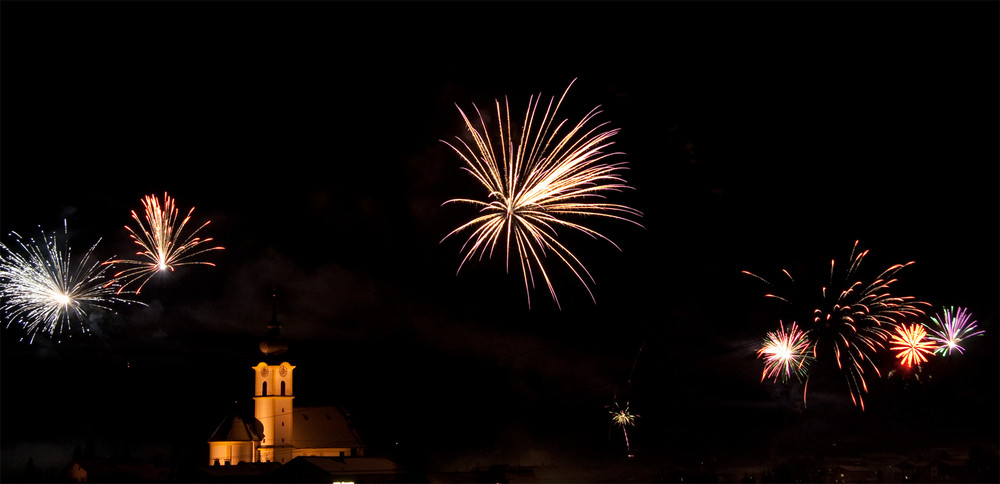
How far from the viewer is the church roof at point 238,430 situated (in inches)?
3573

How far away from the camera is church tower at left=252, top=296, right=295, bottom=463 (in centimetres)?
9075

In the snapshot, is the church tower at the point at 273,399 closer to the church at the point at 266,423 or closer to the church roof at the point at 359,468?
Result: the church at the point at 266,423

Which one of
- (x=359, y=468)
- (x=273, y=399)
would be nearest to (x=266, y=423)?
(x=273, y=399)

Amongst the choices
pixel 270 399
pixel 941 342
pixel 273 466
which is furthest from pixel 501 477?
pixel 941 342

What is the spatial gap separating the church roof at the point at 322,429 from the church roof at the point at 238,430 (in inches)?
220

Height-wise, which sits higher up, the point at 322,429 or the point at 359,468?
the point at 322,429

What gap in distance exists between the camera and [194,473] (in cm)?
7769

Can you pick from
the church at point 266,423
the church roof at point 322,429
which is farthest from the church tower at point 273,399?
the church roof at point 322,429

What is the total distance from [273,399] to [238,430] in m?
4.81

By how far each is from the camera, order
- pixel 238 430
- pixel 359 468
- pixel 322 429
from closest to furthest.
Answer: pixel 359 468 < pixel 238 430 < pixel 322 429

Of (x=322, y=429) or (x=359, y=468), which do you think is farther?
(x=322, y=429)

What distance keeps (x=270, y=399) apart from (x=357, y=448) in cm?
1628

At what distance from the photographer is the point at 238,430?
91.2 metres

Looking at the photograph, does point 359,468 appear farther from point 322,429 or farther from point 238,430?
point 322,429
